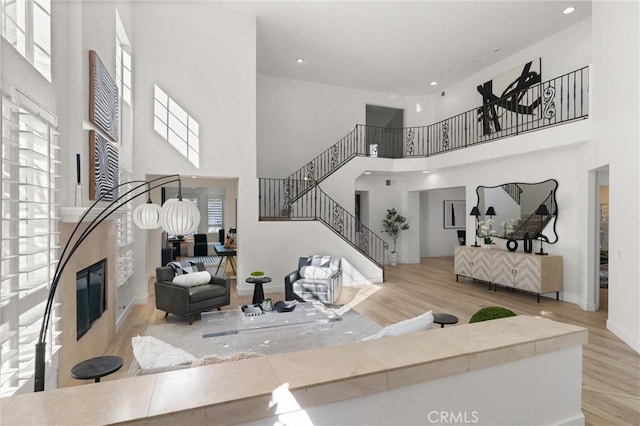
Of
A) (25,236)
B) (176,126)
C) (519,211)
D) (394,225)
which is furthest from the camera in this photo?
(394,225)

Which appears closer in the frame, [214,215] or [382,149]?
[382,149]

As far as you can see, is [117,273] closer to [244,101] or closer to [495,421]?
[244,101]

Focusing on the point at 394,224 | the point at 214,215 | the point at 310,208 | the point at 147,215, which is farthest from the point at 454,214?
the point at 147,215

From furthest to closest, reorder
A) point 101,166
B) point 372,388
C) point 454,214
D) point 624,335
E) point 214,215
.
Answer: point 214,215 → point 454,214 → point 624,335 → point 101,166 → point 372,388

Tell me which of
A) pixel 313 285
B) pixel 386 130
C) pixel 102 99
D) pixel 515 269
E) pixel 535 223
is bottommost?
pixel 313 285

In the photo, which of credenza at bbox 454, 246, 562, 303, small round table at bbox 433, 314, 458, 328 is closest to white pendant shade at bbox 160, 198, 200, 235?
small round table at bbox 433, 314, 458, 328

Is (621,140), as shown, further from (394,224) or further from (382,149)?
(382,149)

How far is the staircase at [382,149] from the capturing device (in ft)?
25.3

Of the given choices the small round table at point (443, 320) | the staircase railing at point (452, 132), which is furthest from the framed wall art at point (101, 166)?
the staircase railing at point (452, 132)

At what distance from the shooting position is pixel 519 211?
7.53 m

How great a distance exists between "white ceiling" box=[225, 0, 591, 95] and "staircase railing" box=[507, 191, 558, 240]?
3.80 m

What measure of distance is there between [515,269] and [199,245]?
35.5ft

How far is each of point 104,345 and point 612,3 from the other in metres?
8.23

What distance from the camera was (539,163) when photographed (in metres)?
7.07
